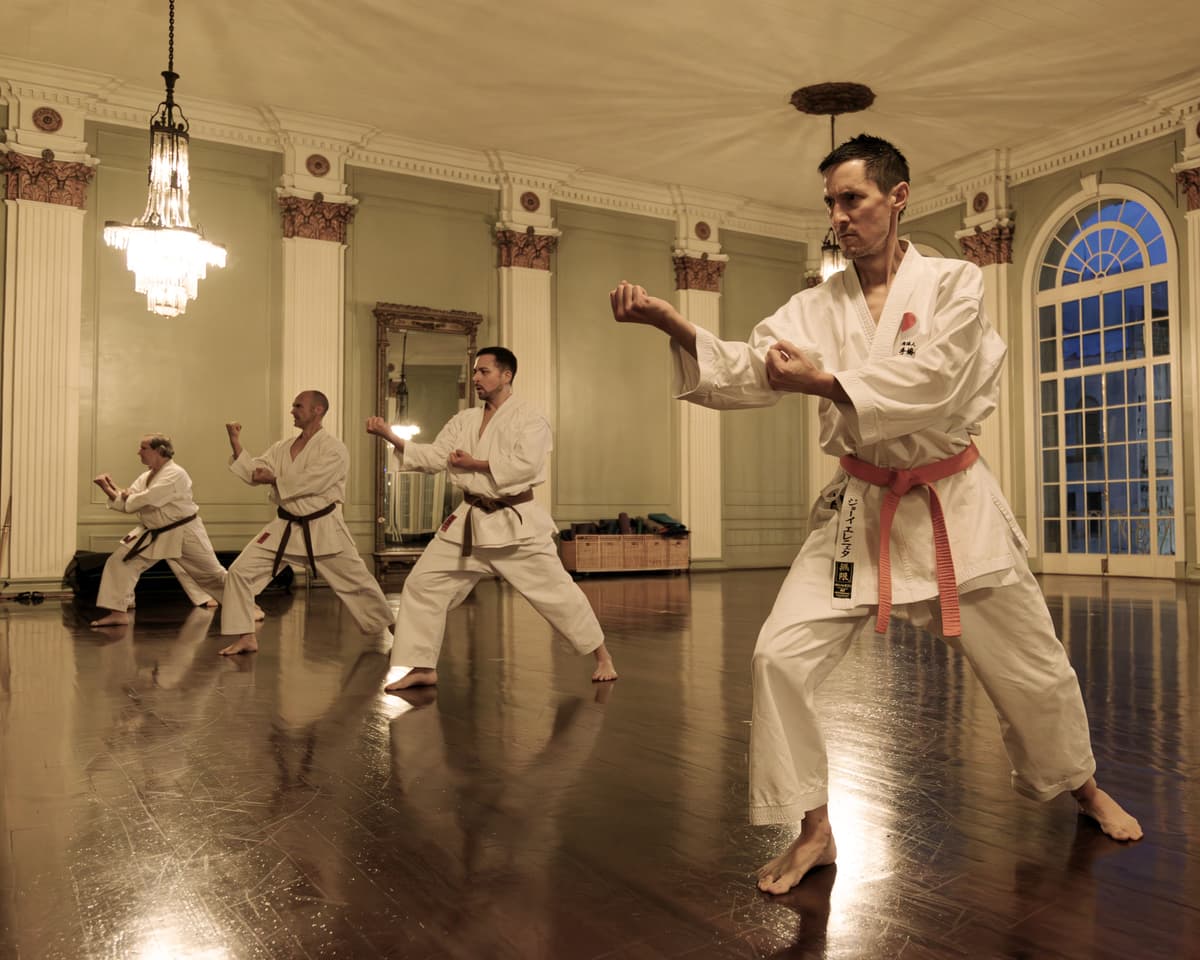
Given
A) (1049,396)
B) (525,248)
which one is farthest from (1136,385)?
(525,248)

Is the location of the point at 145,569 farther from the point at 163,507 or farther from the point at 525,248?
the point at 525,248

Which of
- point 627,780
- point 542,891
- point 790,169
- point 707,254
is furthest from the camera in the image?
point 707,254

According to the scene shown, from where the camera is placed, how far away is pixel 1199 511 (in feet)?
30.0

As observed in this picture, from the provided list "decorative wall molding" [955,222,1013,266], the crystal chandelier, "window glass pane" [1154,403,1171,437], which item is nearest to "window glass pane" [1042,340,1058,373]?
"decorative wall molding" [955,222,1013,266]

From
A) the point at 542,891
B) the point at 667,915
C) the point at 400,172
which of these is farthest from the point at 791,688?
the point at 400,172

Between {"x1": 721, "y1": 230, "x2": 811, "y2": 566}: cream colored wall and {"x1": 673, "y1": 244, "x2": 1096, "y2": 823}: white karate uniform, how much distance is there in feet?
33.0

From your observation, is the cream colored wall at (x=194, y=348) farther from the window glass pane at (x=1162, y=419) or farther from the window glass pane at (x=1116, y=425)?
the window glass pane at (x=1162, y=419)

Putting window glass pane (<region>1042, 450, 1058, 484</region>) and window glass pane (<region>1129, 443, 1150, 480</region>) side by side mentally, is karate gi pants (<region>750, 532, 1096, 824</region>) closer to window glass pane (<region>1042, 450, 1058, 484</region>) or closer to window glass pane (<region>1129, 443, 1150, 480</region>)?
window glass pane (<region>1129, 443, 1150, 480</region>)

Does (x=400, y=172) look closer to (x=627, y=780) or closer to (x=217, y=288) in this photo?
A: (x=217, y=288)

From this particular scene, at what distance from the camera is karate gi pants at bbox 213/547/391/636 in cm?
521

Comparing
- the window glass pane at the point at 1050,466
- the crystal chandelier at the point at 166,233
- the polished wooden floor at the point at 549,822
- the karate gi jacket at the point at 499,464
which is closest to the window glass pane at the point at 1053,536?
the window glass pane at the point at 1050,466

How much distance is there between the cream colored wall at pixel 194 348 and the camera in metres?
8.81

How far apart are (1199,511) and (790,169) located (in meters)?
5.56

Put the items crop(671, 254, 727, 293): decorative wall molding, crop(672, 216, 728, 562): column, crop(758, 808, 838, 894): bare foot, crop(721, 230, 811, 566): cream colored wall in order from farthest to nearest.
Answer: crop(721, 230, 811, 566): cream colored wall → crop(671, 254, 727, 293): decorative wall molding → crop(672, 216, 728, 562): column → crop(758, 808, 838, 894): bare foot
